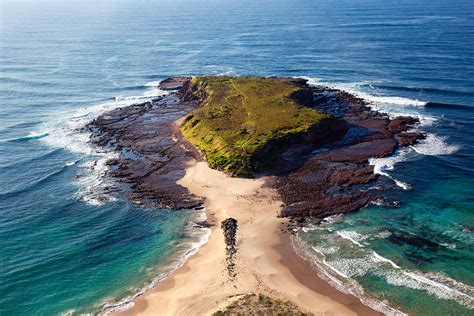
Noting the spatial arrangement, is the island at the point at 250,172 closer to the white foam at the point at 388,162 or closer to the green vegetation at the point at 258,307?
the green vegetation at the point at 258,307

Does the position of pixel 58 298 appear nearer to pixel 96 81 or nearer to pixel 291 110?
pixel 291 110

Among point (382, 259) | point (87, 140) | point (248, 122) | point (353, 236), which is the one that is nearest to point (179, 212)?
point (353, 236)

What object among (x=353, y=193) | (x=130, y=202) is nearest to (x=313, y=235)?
(x=353, y=193)

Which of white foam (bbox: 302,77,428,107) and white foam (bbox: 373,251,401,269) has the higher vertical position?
white foam (bbox: 302,77,428,107)

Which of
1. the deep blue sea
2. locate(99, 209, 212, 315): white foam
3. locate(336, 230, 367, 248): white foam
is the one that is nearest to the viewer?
locate(99, 209, 212, 315): white foam

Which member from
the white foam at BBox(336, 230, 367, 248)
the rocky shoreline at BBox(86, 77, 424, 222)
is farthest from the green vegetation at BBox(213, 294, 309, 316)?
the rocky shoreline at BBox(86, 77, 424, 222)

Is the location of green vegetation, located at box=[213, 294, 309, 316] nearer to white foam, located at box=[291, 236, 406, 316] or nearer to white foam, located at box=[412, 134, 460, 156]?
white foam, located at box=[291, 236, 406, 316]

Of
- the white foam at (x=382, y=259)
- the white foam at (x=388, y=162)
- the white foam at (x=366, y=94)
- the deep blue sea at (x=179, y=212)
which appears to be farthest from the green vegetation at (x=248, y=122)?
the white foam at (x=382, y=259)
